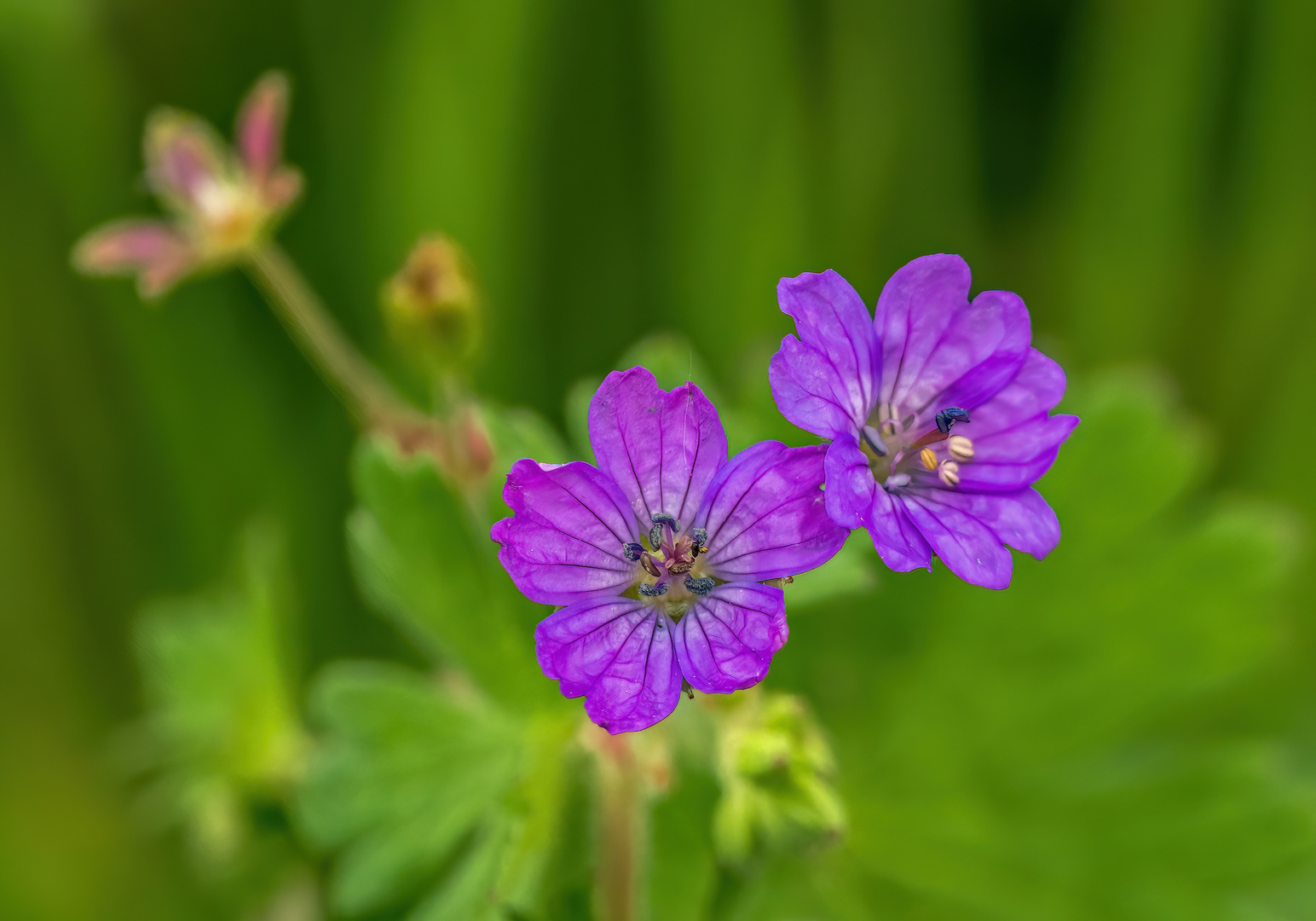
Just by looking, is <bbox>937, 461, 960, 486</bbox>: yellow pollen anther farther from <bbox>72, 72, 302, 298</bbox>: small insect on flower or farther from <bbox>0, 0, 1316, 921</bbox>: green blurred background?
<bbox>0, 0, 1316, 921</bbox>: green blurred background

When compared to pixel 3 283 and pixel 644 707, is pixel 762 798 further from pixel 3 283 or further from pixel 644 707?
pixel 3 283

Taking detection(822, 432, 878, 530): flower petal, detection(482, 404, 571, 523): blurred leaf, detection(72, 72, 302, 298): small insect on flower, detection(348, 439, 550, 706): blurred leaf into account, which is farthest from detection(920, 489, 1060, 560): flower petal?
detection(72, 72, 302, 298): small insect on flower

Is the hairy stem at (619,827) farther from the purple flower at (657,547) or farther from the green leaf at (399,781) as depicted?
the purple flower at (657,547)

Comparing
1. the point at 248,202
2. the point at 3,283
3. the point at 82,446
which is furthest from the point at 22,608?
the point at 248,202

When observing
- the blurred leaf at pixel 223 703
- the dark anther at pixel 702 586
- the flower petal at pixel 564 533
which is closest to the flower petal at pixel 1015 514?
the dark anther at pixel 702 586

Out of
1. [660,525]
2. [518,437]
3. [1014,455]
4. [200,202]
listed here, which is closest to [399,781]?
[518,437]
